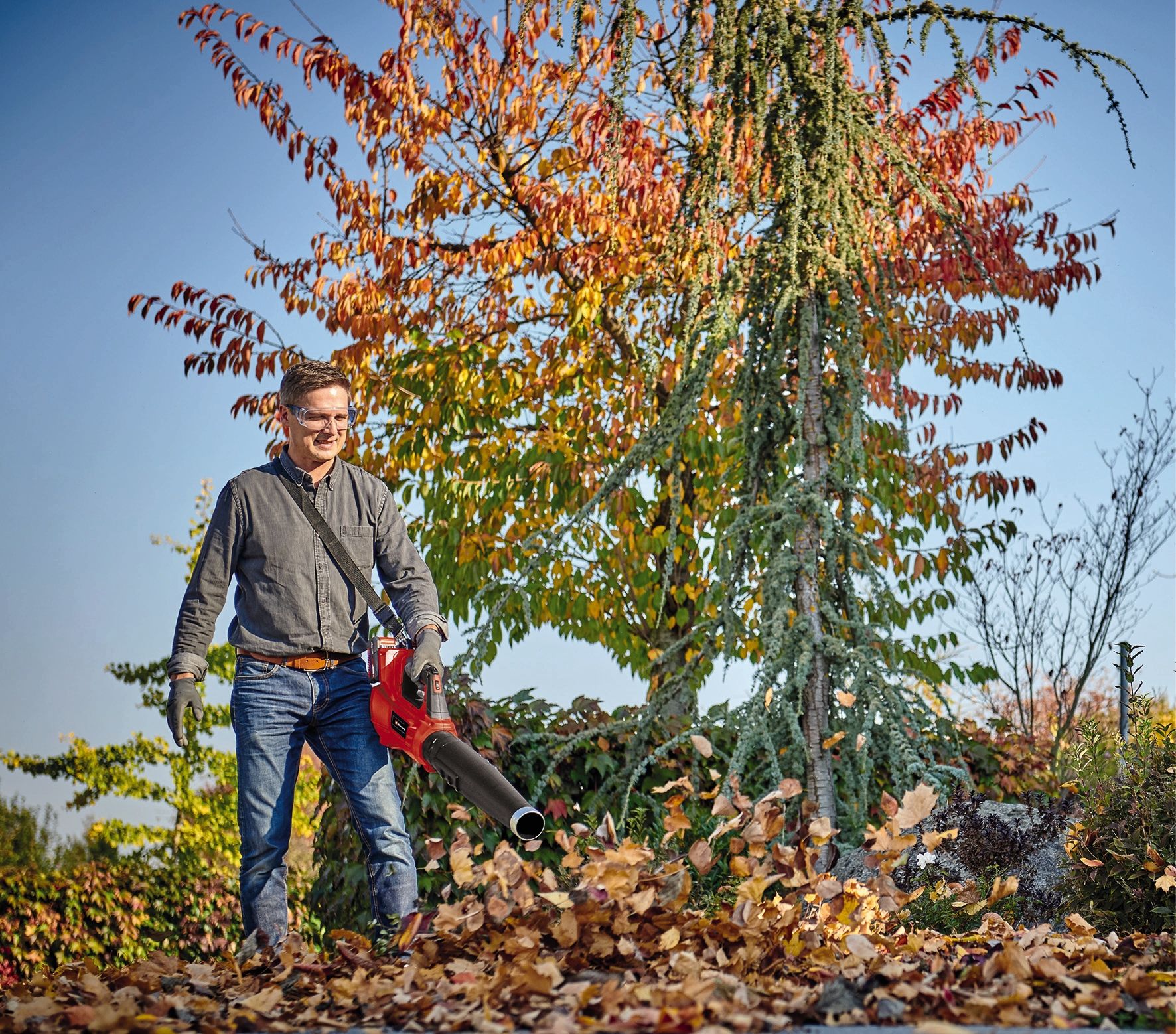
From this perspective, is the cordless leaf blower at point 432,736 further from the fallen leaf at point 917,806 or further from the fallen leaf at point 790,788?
the fallen leaf at point 917,806

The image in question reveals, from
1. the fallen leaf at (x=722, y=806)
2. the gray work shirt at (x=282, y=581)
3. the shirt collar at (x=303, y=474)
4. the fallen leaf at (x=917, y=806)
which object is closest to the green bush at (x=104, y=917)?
the gray work shirt at (x=282, y=581)

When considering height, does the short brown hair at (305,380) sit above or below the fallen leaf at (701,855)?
above

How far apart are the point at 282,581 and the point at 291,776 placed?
622mm

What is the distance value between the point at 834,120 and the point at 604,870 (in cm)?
329

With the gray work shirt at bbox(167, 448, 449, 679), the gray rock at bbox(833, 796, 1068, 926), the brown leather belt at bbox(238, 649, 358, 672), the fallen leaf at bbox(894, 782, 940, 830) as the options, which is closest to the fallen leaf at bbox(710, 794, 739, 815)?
the fallen leaf at bbox(894, 782, 940, 830)

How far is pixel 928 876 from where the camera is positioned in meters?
3.80

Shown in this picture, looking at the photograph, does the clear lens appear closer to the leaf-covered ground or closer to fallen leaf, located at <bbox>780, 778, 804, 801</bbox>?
the leaf-covered ground

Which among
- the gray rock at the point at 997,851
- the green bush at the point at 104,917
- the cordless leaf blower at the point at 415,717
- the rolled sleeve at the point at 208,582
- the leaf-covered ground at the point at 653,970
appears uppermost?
the rolled sleeve at the point at 208,582

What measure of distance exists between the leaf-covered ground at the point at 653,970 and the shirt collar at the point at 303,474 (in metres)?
1.38

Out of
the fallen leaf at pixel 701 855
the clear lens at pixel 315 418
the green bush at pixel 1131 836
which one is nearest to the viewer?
the fallen leaf at pixel 701 855

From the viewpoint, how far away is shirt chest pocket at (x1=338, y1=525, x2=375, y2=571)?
351 centimetres

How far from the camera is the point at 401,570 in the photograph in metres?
3.58

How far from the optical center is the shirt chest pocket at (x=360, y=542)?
3506 millimetres

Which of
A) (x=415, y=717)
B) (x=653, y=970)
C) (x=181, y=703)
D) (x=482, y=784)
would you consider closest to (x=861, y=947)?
(x=653, y=970)
